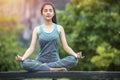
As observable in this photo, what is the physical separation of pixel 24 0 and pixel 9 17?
1.91 feet

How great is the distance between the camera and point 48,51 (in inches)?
106

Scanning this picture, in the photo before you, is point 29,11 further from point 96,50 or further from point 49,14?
point 49,14

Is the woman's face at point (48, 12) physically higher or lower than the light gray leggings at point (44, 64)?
higher

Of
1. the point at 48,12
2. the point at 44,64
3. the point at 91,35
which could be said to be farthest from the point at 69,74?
the point at 91,35

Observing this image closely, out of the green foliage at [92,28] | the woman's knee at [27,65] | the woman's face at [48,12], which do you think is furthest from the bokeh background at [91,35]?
the woman's knee at [27,65]

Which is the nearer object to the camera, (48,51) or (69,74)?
(69,74)

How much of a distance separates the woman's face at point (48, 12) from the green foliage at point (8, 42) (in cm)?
391

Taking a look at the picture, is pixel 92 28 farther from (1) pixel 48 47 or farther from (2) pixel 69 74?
(2) pixel 69 74

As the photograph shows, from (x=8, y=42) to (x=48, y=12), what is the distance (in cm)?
443

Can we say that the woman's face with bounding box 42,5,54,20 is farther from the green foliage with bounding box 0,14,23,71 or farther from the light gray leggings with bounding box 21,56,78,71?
the green foliage with bounding box 0,14,23,71

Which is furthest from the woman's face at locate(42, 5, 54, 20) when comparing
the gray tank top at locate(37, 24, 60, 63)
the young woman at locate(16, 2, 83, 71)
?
the gray tank top at locate(37, 24, 60, 63)

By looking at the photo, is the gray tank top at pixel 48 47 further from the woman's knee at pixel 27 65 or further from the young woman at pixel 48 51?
the woman's knee at pixel 27 65

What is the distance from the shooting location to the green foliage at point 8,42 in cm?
662

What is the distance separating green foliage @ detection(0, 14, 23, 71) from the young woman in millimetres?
3915
